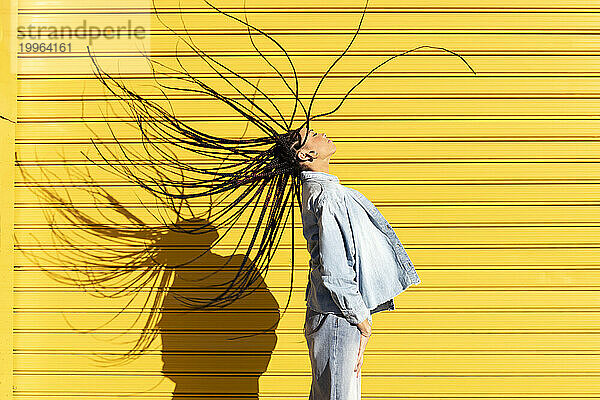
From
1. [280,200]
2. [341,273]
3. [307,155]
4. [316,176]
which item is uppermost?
[307,155]

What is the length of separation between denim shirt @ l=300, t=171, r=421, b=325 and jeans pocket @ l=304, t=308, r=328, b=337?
28mm

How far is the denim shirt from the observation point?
2.56m

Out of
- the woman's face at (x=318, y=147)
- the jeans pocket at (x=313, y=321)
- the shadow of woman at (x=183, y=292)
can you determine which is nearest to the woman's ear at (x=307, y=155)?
the woman's face at (x=318, y=147)

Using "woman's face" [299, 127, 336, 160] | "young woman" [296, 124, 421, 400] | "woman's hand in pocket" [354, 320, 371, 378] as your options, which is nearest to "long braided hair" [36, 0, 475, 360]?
"woman's face" [299, 127, 336, 160]

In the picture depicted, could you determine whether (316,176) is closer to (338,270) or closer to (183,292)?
(338,270)

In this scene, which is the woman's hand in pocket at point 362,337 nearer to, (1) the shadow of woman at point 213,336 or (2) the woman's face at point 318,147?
(2) the woman's face at point 318,147

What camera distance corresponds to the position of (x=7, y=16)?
3779 mm

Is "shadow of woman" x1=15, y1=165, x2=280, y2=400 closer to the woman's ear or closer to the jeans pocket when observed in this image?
the jeans pocket

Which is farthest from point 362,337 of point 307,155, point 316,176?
point 307,155

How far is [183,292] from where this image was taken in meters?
3.73

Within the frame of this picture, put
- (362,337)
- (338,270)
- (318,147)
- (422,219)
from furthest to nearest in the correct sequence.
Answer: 1. (422,219)
2. (318,147)
3. (362,337)
4. (338,270)

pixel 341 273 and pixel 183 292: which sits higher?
pixel 341 273

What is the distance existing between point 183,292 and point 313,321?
1280 mm

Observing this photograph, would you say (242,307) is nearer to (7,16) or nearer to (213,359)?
(213,359)
